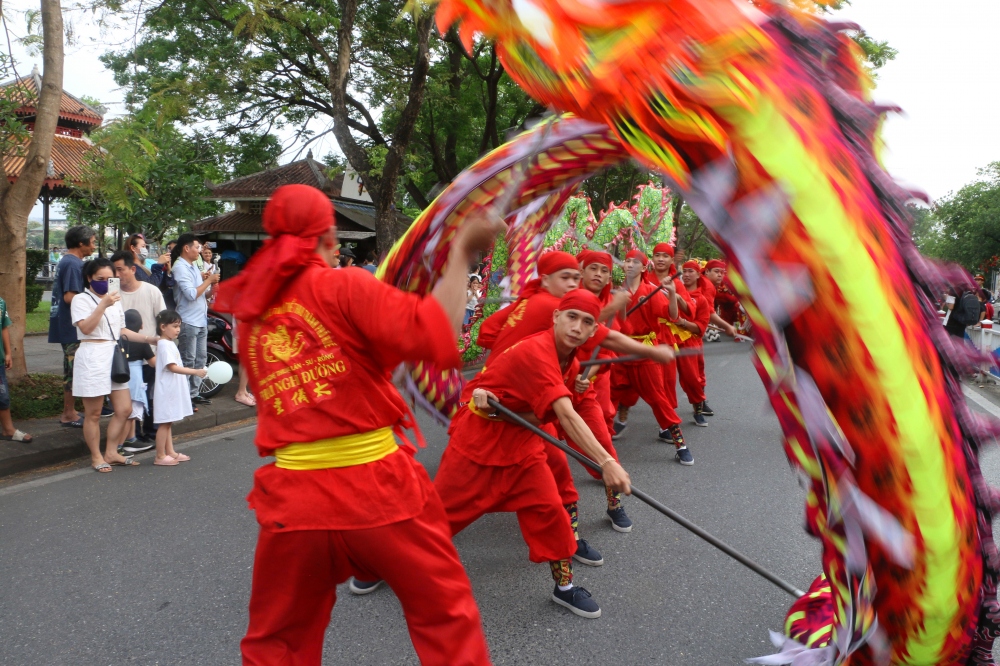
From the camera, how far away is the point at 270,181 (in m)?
21.0

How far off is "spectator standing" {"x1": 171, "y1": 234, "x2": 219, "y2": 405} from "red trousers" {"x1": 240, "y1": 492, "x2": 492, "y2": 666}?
553 centimetres

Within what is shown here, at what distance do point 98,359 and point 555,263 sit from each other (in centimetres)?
355

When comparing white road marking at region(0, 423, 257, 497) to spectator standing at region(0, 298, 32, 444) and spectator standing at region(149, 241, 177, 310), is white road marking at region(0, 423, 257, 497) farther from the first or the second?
spectator standing at region(149, 241, 177, 310)

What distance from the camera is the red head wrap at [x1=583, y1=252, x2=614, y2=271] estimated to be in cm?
508

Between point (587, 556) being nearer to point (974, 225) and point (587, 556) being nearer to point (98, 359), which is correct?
point (98, 359)

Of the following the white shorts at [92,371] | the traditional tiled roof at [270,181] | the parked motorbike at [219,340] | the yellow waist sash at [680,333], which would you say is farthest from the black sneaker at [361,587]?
the traditional tiled roof at [270,181]

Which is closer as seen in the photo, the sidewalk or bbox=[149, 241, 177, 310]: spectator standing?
the sidewalk

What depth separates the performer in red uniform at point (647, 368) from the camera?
5668 mm

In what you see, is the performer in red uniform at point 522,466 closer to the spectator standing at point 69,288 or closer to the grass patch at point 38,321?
the spectator standing at point 69,288

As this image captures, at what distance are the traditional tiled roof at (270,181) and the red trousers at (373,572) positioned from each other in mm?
18795

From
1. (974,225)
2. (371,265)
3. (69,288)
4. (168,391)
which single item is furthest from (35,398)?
(974,225)

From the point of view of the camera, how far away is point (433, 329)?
5.49 feet

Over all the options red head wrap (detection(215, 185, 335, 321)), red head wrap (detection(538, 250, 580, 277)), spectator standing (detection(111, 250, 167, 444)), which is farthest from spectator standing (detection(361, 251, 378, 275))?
red head wrap (detection(215, 185, 335, 321))

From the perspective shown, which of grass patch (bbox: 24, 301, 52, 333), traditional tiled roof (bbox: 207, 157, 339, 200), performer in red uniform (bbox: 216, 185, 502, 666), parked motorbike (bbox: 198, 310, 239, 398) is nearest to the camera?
performer in red uniform (bbox: 216, 185, 502, 666)
